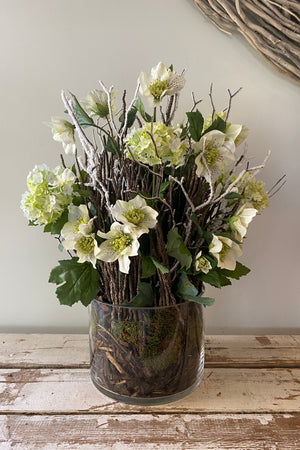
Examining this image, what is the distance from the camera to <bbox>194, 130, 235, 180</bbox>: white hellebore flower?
636 millimetres

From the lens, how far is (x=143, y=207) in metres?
0.62

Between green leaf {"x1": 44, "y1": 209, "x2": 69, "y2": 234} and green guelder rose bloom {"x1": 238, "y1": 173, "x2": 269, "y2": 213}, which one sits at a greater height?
green guelder rose bloom {"x1": 238, "y1": 173, "x2": 269, "y2": 213}

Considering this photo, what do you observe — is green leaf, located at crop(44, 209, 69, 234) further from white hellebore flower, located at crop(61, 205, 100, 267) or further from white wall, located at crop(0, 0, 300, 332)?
white wall, located at crop(0, 0, 300, 332)

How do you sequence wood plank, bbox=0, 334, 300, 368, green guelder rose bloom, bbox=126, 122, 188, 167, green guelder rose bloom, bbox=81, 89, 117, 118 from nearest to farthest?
1. green guelder rose bloom, bbox=126, 122, 188, 167
2. green guelder rose bloom, bbox=81, 89, 117, 118
3. wood plank, bbox=0, 334, 300, 368

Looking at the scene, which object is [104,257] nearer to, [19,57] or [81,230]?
[81,230]

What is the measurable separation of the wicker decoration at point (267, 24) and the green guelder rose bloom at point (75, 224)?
1.79 ft

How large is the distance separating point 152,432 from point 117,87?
2.29 ft

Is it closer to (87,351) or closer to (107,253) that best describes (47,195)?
(107,253)

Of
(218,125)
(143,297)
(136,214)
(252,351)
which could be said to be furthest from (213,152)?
(252,351)

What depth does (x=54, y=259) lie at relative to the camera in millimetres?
1001

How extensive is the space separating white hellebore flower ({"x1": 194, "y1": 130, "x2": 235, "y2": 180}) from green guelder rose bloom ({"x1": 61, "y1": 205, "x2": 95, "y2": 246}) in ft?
0.61

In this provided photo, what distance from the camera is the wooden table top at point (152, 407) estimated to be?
646 millimetres

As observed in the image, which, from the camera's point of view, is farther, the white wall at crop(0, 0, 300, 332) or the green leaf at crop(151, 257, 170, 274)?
the white wall at crop(0, 0, 300, 332)

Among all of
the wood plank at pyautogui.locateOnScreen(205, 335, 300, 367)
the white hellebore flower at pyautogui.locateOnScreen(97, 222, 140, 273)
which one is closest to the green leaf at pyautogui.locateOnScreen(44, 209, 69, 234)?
the white hellebore flower at pyautogui.locateOnScreen(97, 222, 140, 273)
